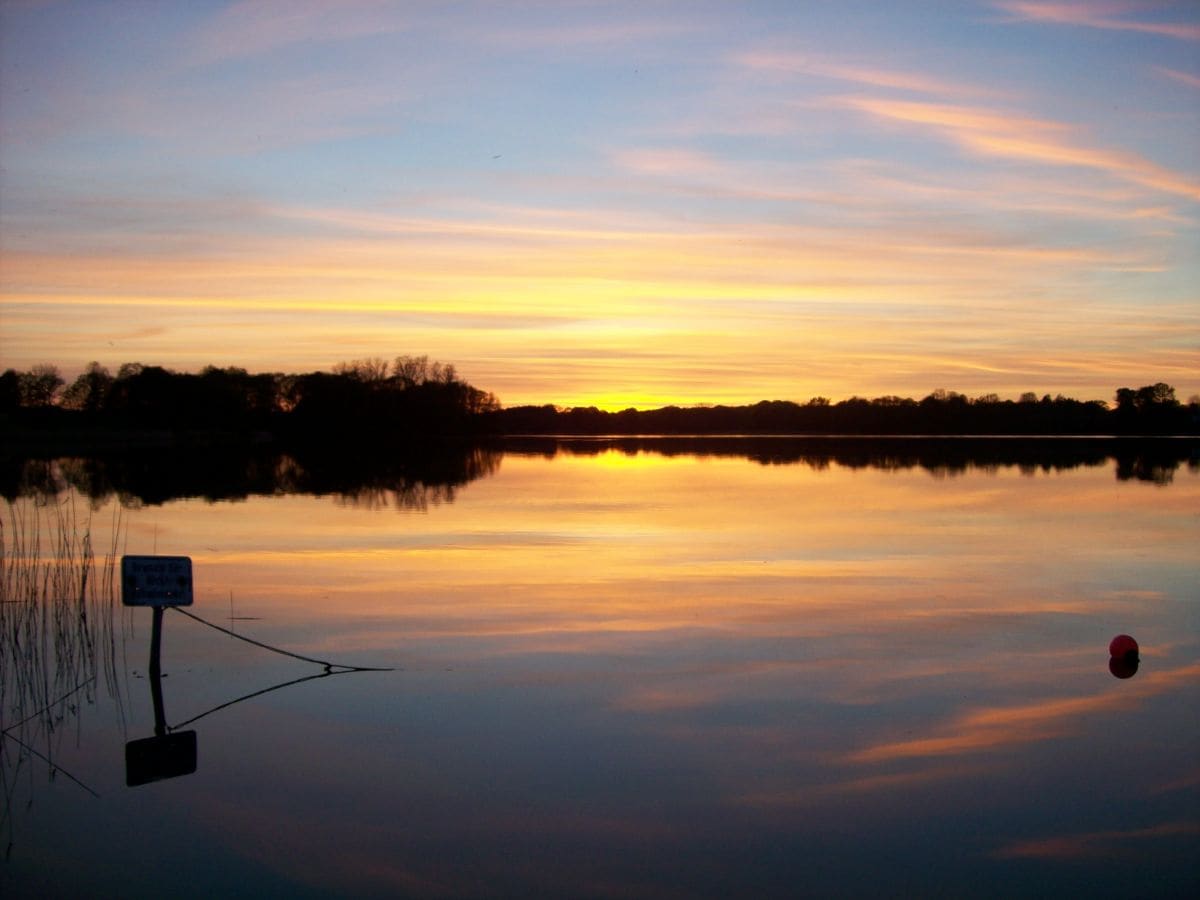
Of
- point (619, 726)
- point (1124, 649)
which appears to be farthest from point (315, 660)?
point (1124, 649)

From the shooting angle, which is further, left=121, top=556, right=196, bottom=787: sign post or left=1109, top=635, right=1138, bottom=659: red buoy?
left=1109, top=635, right=1138, bottom=659: red buoy

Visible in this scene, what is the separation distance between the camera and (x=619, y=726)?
24.8 ft

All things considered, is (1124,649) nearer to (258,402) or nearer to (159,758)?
(159,758)

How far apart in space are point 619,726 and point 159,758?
2.91m

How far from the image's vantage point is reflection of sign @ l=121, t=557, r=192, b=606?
762cm

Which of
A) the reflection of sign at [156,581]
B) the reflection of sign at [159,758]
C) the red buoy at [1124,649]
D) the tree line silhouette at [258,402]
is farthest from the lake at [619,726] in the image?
the tree line silhouette at [258,402]

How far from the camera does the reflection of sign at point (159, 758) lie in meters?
6.70

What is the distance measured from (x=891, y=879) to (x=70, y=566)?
11148 millimetres

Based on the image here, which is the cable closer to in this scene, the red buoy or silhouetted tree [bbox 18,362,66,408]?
the red buoy

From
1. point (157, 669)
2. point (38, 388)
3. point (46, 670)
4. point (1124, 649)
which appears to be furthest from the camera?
point (38, 388)

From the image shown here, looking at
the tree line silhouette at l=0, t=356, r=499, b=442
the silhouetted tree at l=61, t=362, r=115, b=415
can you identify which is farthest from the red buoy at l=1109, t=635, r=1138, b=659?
the silhouetted tree at l=61, t=362, r=115, b=415

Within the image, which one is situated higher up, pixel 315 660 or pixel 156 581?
pixel 156 581

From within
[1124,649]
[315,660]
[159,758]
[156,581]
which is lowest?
[159,758]

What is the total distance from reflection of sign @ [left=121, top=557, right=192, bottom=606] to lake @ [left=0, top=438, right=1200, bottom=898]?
0.83m
